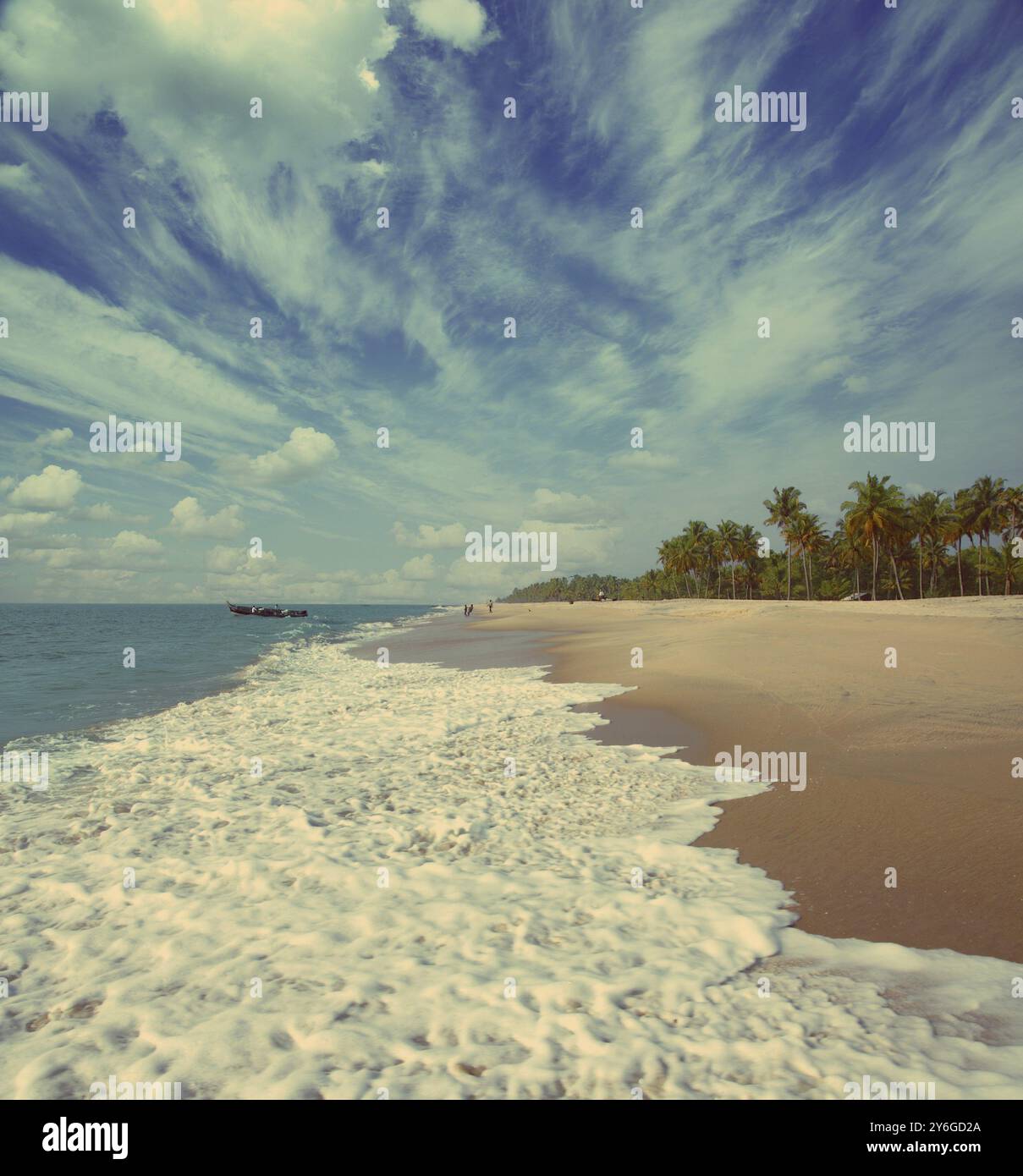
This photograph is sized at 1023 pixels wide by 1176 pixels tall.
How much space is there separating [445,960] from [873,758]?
829 centimetres

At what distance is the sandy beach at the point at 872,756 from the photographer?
5613mm

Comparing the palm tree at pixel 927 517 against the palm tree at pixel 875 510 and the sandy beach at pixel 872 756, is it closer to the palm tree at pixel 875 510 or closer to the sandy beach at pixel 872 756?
the palm tree at pixel 875 510

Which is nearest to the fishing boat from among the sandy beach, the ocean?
the ocean

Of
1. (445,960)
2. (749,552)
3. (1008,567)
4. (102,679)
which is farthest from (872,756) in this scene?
(749,552)

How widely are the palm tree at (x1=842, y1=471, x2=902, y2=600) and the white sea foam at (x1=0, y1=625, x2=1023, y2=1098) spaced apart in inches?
3060

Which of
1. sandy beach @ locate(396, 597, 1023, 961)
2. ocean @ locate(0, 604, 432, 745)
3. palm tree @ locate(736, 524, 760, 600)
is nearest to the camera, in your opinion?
sandy beach @ locate(396, 597, 1023, 961)

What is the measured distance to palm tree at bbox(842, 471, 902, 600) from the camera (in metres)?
74.1

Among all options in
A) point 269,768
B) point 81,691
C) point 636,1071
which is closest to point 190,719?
point 269,768

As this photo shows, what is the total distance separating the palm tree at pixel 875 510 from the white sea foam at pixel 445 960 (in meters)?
77.7

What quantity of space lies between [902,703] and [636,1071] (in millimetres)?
12725

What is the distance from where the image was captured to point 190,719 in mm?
16234

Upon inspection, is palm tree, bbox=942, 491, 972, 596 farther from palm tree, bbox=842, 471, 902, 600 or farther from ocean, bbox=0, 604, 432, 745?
ocean, bbox=0, 604, 432, 745

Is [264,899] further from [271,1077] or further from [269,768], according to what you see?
[269,768]

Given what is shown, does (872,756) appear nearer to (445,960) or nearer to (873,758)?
(873,758)
